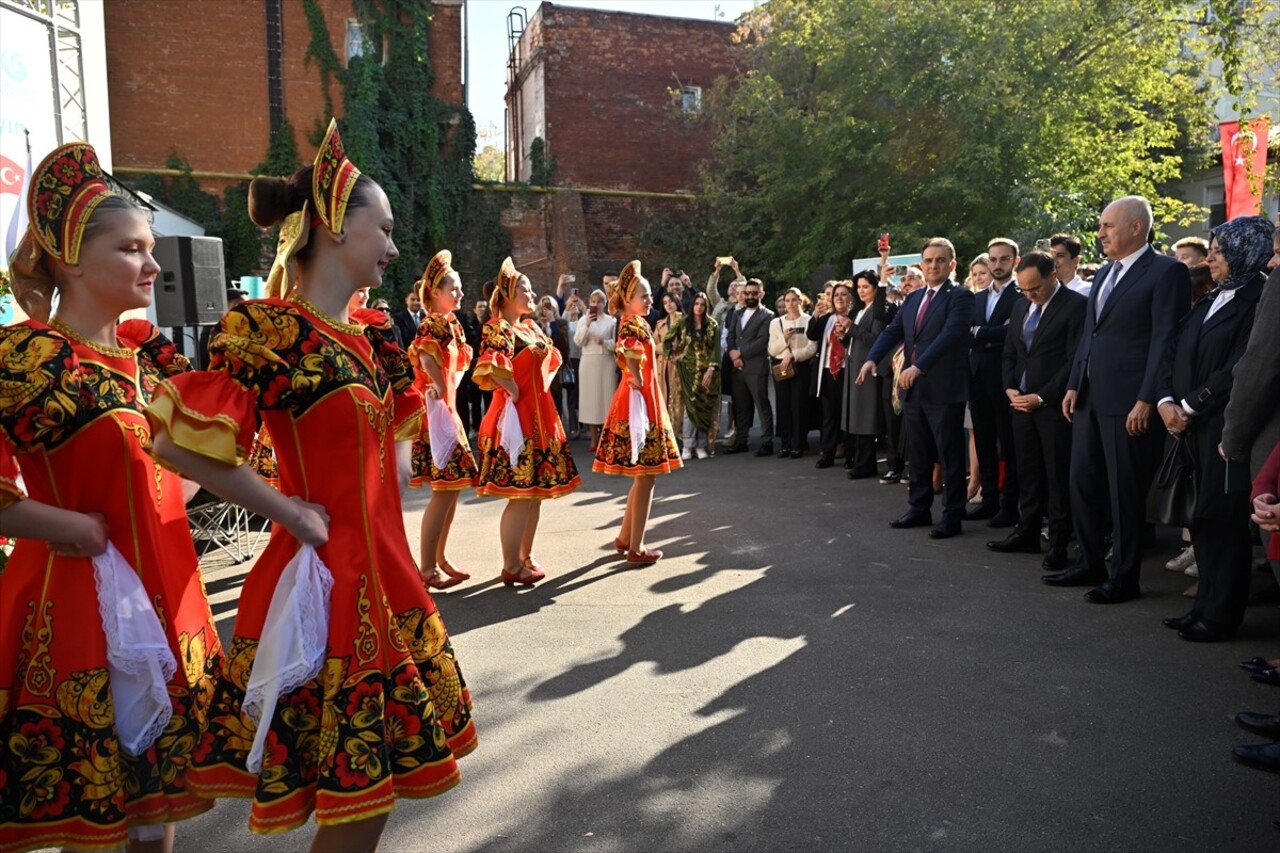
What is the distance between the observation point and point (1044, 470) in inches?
274

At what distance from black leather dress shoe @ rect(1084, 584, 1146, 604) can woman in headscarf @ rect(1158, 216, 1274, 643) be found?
0.53 meters

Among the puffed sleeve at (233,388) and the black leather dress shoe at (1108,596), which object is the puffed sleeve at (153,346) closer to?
the puffed sleeve at (233,388)

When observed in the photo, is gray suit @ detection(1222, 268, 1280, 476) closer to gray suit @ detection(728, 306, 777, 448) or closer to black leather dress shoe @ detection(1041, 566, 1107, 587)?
black leather dress shoe @ detection(1041, 566, 1107, 587)

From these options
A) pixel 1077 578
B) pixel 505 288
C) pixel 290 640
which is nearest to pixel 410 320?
pixel 505 288

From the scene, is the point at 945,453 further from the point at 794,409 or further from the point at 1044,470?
the point at 794,409

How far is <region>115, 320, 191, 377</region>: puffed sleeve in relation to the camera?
9.55 ft

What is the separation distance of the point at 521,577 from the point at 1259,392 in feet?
14.3

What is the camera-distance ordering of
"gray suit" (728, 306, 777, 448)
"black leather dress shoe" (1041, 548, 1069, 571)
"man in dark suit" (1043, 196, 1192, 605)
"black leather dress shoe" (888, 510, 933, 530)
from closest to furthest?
"man in dark suit" (1043, 196, 1192, 605), "black leather dress shoe" (1041, 548, 1069, 571), "black leather dress shoe" (888, 510, 933, 530), "gray suit" (728, 306, 777, 448)

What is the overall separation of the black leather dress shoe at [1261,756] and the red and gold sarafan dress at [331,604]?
A: 3049 millimetres

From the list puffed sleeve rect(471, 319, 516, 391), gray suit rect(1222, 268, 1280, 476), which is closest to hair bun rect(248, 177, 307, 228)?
gray suit rect(1222, 268, 1280, 476)

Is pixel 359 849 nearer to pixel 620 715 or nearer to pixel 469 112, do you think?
pixel 620 715

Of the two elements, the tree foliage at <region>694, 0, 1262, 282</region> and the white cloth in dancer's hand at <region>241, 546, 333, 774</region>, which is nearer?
the white cloth in dancer's hand at <region>241, 546, 333, 774</region>

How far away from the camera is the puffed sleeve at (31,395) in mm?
2332

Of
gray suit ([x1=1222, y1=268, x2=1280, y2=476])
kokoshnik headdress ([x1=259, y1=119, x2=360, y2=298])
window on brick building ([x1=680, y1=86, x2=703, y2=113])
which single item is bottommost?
gray suit ([x1=1222, y1=268, x2=1280, y2=476])
